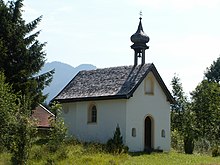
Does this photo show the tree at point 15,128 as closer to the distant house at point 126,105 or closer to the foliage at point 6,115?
the foliage at point 6,115

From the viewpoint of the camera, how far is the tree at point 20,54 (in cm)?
3200

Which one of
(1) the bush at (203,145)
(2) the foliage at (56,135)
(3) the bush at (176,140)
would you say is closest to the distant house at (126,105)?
(2) the foliage at (56,135)

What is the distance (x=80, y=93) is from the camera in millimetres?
33906

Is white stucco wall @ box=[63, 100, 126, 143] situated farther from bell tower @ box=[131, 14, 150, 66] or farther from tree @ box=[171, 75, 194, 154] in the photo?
tree @ box=[171, 75, 194, 154]

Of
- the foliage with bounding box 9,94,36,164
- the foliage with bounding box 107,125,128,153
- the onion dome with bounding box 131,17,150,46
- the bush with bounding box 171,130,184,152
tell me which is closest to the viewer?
the foliage with bounding box 9,94,36,164

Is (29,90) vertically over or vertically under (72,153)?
over

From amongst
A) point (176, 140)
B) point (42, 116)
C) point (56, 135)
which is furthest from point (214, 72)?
point (56, 135)

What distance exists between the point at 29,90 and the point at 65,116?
4336 mm

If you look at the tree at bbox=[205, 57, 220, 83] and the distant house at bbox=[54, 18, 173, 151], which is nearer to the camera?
the distant house at bbox=[54, 18, 173, 151]

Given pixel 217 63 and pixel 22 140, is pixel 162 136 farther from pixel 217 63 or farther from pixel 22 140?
pixel 217 63

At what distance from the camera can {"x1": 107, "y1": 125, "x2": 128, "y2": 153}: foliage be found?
2884 centimetres

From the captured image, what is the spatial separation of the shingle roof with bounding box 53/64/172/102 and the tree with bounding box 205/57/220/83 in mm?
33047

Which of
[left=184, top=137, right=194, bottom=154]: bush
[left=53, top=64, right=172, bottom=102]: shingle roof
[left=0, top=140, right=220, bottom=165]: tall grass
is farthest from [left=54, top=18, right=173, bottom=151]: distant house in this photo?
[left=184, top=137, right=194, bottom=154]: bush

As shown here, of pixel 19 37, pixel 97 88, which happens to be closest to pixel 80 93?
pixel 97 88
